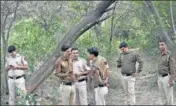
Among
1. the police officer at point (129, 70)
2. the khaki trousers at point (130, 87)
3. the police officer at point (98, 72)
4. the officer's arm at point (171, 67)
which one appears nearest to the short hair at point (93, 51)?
the police officer at point (98, 72)

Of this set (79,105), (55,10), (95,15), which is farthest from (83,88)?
(55,10)

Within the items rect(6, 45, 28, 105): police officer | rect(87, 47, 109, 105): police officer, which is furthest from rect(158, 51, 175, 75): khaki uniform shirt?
rect(6, 45, 28, 105): police officer

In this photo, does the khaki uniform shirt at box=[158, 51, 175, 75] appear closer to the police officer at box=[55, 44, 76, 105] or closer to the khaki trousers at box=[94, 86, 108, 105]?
the khaki trousers at box=[94, 86, 108, 105]

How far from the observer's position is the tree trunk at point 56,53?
11430 mm

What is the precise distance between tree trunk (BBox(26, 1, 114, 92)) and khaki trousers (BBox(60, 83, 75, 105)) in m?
2.79

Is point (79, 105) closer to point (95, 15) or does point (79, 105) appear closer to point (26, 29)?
point (95, 15)

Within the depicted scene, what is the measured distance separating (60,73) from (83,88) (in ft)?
2.59

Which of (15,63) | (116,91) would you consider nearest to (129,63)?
(15,63)

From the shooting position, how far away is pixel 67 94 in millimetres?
8297

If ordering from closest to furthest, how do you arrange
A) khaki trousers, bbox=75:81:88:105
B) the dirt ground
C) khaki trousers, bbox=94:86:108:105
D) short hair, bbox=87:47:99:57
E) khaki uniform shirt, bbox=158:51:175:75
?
1. short hair, bbox=87:47:99:57
2. khaki trousers, bbox=94:86:108:105
3. khaki uniform shirt, bbox=158:51:175:75
4. khaki trousers, bbox=75:81:88:105
5. the dirt ground

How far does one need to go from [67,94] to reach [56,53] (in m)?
3.85

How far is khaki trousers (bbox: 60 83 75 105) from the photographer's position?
827 centimetres

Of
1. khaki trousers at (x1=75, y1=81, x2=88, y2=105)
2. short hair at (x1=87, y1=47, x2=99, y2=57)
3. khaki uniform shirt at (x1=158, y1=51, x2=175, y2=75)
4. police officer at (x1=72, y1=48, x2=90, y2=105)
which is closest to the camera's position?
short hair at (x1=87, y1=47, x2=99, y2=57)

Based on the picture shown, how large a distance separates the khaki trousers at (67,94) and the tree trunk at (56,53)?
2.79 meters
